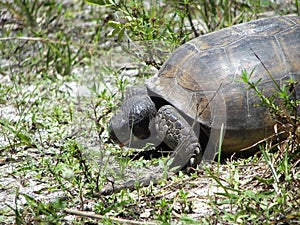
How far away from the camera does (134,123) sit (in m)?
3.85

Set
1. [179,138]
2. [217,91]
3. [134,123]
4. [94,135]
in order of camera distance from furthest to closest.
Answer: [94,135], [134,123], [179,138], [217,91]

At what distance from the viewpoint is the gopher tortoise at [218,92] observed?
352 centimetres

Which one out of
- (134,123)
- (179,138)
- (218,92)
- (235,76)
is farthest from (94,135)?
(235,76)

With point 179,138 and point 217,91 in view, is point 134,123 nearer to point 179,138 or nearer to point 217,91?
point 179,138

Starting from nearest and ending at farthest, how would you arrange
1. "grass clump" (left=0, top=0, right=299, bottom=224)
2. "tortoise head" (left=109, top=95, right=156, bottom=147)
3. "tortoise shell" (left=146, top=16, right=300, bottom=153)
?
"grass clump" (left=0, top=0, right=299, bottom=224) < "tortoise shell" (left=146, top=16, right=300, bottom=153) < "tortoise head" (left=109, top=95, right=156, bottom=147)

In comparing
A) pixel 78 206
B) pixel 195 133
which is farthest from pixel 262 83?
pixel 78 206

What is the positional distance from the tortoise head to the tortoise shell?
147 mm

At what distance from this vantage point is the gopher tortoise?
3520 millimetres

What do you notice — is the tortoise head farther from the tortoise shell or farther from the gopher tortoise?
the tortoise shell

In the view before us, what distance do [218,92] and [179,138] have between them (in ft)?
1.27

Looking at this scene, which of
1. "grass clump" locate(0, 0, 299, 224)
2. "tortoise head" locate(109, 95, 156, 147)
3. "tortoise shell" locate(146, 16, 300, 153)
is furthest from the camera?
"tortoise head" locate(109, 95, 156, 147)

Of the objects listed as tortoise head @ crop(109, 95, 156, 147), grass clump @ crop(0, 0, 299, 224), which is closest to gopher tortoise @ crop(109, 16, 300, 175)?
tortoise head @ crop(109, 95, 156, 147)

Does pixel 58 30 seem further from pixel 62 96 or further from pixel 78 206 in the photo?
pixel 78 206

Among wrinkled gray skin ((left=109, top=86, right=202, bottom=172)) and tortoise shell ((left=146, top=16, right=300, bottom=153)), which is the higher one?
tortoise shell ((left=146, top=16, right=300, bottom=153))
